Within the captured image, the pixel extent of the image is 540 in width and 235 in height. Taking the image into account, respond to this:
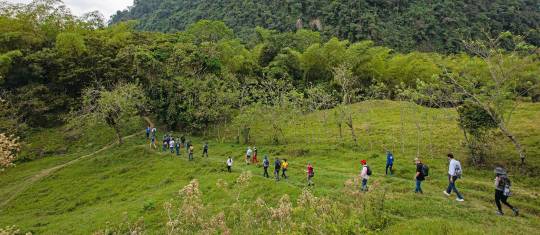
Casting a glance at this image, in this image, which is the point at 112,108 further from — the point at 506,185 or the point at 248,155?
the point at 506,185

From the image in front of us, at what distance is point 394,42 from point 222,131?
82.8 meters

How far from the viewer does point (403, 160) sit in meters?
30.0

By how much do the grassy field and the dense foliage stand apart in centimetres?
417

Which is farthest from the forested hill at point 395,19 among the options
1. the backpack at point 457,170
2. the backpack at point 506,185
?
the backpack at point 506,185

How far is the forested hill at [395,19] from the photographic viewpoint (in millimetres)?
114875

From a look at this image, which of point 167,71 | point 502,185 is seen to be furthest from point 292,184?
point 167,71

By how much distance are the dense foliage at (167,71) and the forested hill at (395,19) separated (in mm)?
49426

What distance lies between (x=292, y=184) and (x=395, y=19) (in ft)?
366

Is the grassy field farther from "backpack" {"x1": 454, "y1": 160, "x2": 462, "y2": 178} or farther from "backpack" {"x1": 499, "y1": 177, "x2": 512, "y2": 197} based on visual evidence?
"backpack" {"x1": 454, "y1": 160, "x2": 462, "y2": 178}

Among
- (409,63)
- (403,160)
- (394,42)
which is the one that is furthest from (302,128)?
(394,42)

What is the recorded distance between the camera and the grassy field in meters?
14.7

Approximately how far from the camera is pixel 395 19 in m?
122

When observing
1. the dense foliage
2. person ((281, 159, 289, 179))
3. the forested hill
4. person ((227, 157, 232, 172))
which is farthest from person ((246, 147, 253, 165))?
the forested hill

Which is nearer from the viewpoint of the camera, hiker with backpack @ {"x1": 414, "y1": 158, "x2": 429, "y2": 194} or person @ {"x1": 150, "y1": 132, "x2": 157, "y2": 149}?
hiker with backpack @ {"x1": 414, "y1": 158, "x2": 429, "y2": 194}
